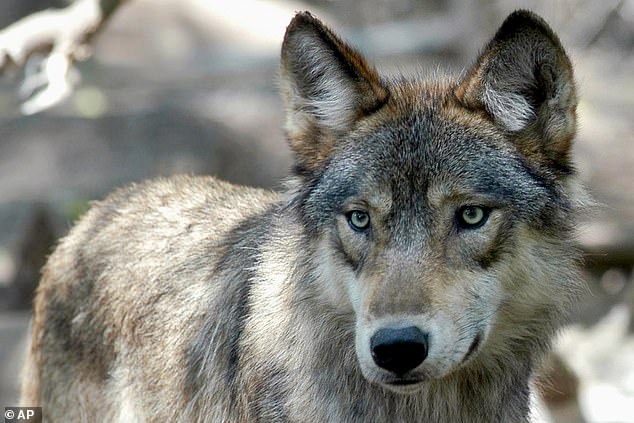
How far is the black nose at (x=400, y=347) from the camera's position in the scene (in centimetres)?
410

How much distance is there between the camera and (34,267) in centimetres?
1097

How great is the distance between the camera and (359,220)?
4.58 m

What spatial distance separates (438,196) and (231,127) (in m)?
8.37

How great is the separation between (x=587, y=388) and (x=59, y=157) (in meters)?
6.36

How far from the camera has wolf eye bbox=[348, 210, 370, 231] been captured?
4.56 metres

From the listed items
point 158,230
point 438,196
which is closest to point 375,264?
point 438,196

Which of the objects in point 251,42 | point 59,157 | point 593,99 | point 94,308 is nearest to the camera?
point 94,308

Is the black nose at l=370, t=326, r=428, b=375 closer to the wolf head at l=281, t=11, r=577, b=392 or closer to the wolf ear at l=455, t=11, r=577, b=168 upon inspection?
the wolf head at l=281, t=11, r=577, b=392

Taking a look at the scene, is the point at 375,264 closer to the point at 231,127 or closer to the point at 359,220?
the point at 359,220

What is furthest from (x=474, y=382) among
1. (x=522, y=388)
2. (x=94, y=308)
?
(x=94, y=308)

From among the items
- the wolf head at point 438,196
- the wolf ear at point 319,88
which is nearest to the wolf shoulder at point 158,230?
the wolf ear at point 319,88

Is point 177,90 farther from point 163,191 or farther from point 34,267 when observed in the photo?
point 163,191

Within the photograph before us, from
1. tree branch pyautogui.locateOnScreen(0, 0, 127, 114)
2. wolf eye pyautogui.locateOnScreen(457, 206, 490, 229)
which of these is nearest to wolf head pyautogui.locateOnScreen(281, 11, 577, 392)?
wolf eye pyautogui.locateOnScreen(457, 206, 490, 229)

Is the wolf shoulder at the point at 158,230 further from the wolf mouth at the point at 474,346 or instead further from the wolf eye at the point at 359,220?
the wolf mouth at the point at 474,346
